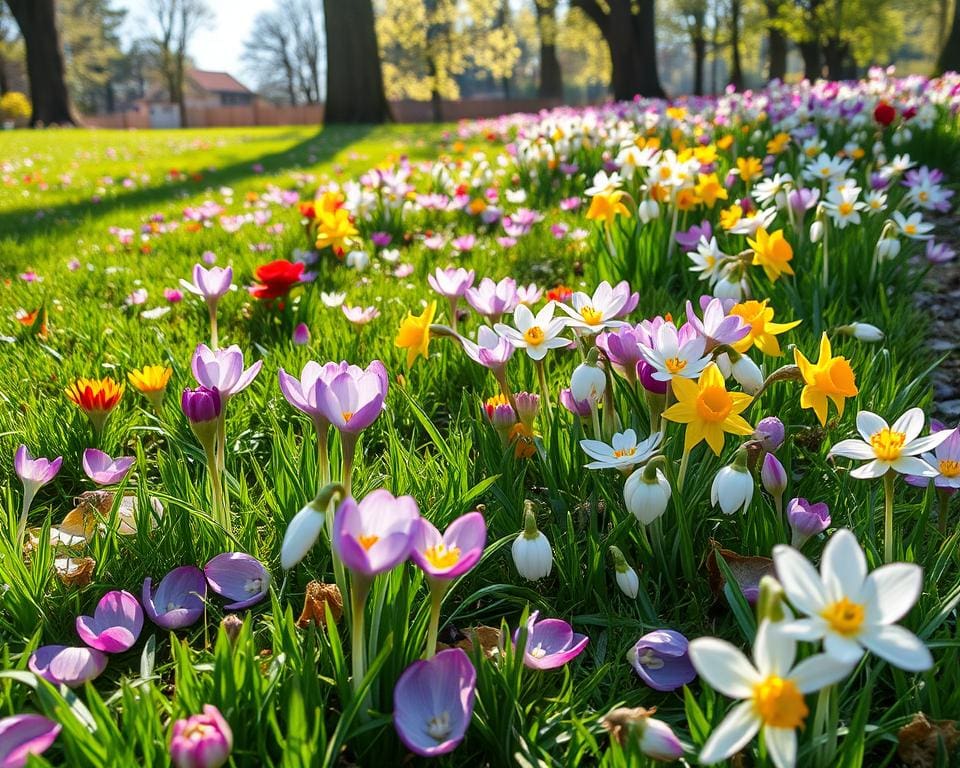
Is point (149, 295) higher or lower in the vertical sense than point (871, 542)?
higher

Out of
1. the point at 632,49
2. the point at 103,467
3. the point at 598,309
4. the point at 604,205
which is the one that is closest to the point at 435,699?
the point at 598,309

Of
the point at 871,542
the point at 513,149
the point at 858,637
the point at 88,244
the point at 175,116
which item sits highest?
the point at 175,116

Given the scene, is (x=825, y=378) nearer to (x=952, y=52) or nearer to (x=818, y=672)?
(x=818, y=672)

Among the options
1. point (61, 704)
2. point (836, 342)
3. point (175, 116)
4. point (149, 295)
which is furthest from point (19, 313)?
point (175, 116)

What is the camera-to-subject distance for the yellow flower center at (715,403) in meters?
1.16

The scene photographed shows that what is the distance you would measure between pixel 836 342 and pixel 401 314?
1.52 metres

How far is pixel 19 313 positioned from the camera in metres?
2.98

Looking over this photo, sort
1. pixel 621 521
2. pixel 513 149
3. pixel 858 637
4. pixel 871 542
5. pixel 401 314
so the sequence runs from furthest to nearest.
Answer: pixel 513 149, pixel 401 314, pixel 621 521, pixel 871 542, pixel 858 637

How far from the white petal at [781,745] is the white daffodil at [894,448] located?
1.74ft

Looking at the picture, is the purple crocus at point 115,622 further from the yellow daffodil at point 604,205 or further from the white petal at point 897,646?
the yellow daffodil at point 604,205

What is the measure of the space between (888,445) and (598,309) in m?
0.60

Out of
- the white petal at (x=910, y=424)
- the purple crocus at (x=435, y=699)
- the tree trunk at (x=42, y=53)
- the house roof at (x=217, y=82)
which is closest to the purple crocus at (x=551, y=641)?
the purple crocus at (x=435, y=699)

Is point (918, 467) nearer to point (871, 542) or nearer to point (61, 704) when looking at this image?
point (871, 542)

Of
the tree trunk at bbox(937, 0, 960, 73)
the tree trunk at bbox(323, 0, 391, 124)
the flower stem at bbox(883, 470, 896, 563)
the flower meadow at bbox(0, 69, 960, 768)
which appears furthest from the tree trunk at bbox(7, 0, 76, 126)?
the flower stem at bbox(883, 470, 896, 563)
